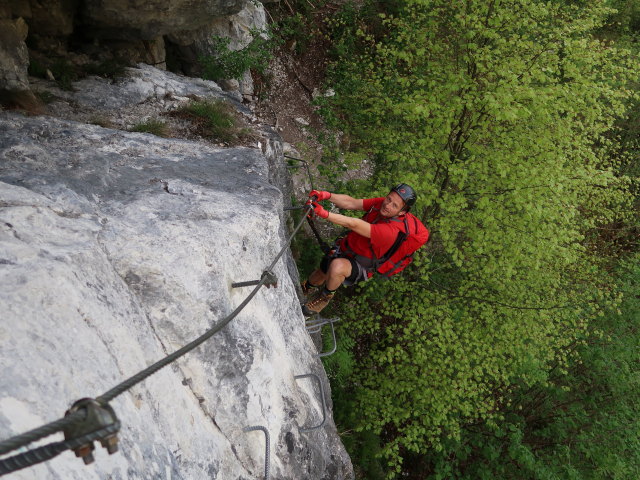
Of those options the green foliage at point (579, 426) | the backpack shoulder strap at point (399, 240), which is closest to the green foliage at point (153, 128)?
the backpack shoulder strap at point (399, 240)

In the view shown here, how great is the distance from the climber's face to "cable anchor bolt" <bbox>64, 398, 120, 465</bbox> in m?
4.21

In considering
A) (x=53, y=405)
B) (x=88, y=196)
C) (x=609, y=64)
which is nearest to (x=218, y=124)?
(x=88, y=196)

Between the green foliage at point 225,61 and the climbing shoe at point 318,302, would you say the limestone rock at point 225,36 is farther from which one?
the climbing shoe at point 318,302

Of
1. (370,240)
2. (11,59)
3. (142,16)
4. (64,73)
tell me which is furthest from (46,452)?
(142,16)

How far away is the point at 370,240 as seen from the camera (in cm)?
527

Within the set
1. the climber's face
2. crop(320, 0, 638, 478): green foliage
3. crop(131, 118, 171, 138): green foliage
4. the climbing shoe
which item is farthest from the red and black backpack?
crop(131, 118, 171, 138): green foliage

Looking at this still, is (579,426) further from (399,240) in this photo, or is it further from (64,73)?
(64,73)

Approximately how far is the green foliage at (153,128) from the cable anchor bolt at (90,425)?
4.22 m

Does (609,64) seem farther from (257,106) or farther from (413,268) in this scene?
(257,106)

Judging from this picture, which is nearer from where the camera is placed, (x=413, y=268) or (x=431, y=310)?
(x=431, y=310)

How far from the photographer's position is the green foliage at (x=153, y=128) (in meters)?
5.11

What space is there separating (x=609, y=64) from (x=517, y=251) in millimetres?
3149

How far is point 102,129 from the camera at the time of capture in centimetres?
446

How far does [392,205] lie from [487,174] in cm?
287
